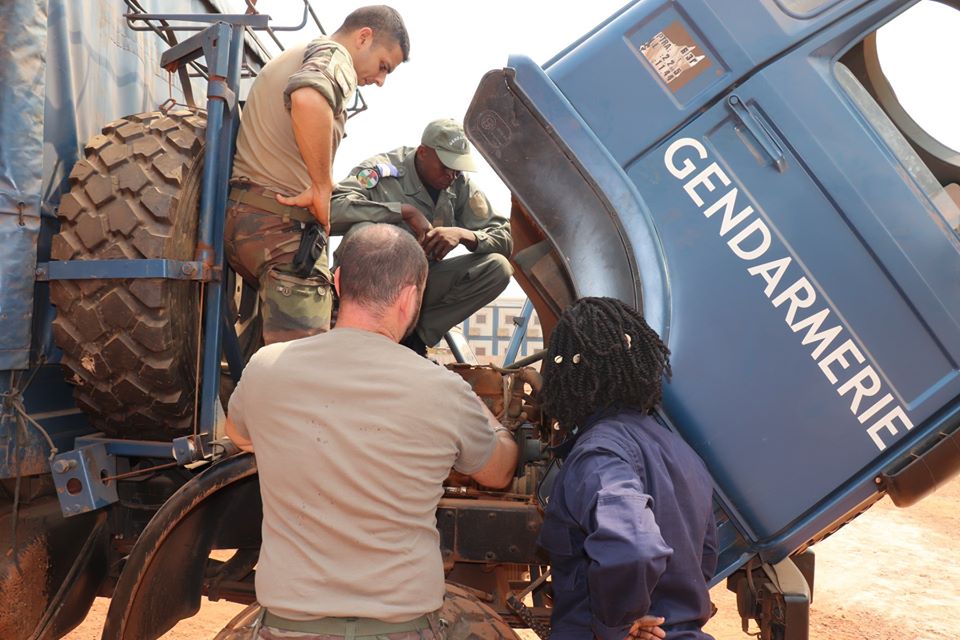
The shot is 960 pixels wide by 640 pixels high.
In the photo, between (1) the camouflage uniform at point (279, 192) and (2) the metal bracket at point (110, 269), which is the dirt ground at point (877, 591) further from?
(2) the metal bracket at point (110, 269)

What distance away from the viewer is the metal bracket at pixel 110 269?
7.80ft

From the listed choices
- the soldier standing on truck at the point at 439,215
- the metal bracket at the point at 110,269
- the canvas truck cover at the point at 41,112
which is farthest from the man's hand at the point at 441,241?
the canvas truck cover at the point at 41,112

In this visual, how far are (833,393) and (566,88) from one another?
45.7 inches

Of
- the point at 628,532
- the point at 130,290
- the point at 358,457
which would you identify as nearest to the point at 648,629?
the point at 628,532

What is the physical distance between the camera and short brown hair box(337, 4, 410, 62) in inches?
120

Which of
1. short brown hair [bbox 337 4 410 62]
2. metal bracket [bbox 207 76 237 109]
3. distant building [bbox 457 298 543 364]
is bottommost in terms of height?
metal bracket [bbox 207 76 237 109]

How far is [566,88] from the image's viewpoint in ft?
7.98

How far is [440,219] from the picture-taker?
3.94 m

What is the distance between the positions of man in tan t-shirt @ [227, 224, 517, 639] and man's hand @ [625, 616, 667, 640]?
452 millimetres

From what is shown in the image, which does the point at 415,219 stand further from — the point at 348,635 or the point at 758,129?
the point at 348,635

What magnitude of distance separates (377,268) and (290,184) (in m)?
1.11

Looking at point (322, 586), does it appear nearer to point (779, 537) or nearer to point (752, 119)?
point (779, 537)

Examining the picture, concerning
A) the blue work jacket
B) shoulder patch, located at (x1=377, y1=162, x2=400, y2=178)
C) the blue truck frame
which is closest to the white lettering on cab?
the blue truck frame

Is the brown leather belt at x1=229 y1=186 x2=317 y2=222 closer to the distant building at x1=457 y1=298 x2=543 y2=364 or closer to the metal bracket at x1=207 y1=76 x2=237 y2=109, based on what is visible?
the metal bracket at x1=207 y1=76 x2=237 y2=109
